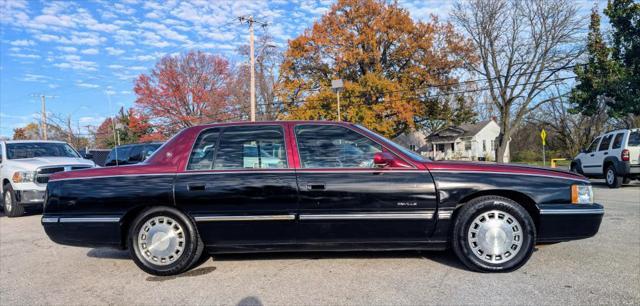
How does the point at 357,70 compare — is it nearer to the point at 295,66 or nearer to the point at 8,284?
the point at 295,66

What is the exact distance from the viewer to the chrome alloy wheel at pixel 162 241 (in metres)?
3.98

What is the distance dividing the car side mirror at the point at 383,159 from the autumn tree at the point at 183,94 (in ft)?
111

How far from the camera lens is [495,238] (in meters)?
3.80

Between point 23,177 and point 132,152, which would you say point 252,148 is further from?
point 132,152

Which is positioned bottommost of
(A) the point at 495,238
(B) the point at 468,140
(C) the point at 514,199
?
(A) the point at 495,238

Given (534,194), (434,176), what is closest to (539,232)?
(534,194)

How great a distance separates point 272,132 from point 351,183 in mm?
1023

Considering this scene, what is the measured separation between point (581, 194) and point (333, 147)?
2.51 metres

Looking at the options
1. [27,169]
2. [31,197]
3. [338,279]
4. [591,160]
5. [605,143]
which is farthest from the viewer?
[591,160]

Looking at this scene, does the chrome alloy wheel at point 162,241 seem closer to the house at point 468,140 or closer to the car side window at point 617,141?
the car side window at point 617,141

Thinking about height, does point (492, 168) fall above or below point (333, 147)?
below

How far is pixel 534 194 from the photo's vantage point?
3.81 metres

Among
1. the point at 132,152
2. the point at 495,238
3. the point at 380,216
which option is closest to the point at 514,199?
the point at 495,238

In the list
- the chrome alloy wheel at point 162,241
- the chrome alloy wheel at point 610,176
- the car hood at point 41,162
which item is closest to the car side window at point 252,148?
the chrome alloy wheel at point 162,241
